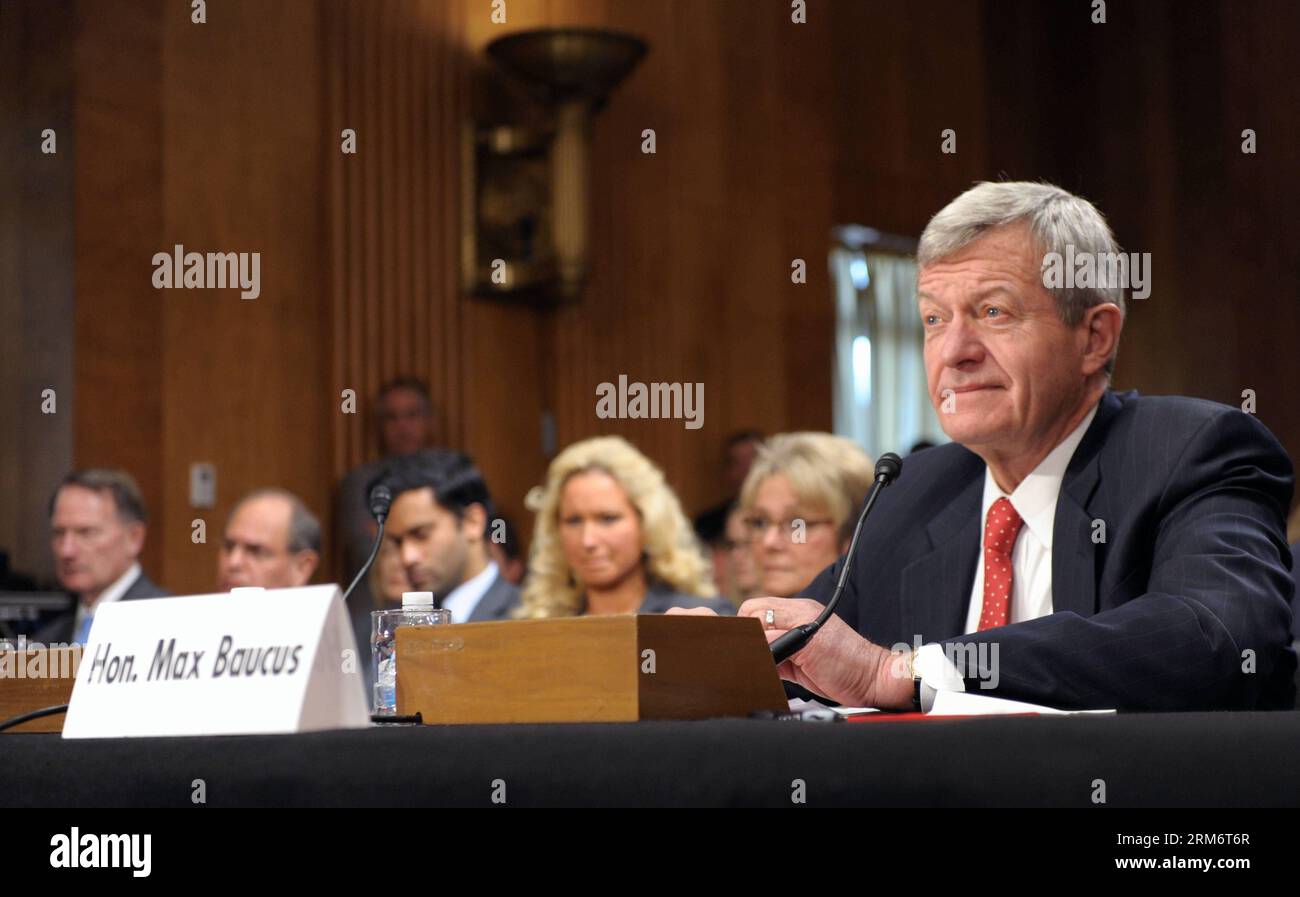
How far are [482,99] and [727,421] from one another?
1715 millimetres

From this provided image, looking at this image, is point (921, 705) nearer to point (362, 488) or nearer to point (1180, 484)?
point (1180, 484)

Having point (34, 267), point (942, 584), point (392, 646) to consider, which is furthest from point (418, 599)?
point (34, 267)

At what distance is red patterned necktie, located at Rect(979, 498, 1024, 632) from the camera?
2299 millimetres

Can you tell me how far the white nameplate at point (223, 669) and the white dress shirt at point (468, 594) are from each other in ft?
10.5

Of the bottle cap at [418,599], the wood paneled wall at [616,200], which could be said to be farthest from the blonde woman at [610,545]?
the bottle cap at [418,599]

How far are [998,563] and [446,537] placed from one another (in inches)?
108

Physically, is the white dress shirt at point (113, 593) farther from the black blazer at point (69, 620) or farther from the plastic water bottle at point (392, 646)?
the plastic water bottle at point (392, 646)

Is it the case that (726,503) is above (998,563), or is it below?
above

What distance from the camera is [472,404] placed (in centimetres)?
667

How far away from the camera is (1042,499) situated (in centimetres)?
235
